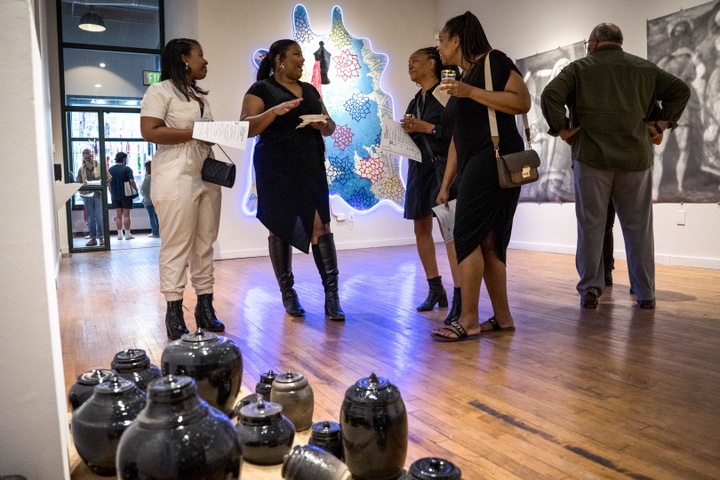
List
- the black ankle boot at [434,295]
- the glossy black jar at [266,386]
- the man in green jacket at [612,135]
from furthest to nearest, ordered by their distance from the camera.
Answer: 1. the black ankle boot at [434,295]
2. the man in green jacket at [612,135]
3. the glossy black jar at [266,386]

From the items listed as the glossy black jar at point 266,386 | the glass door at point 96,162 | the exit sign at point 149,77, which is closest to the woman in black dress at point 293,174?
→ the glossy black jar at point 266,386

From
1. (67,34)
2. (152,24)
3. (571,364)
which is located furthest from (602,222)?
(67,34)

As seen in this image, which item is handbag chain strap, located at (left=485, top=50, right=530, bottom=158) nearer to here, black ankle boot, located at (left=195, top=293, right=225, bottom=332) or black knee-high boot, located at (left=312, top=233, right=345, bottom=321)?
black knee-high boot, located at (left=312, top=233, right=345, bottom=321)

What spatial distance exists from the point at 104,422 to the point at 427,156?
7.91ft

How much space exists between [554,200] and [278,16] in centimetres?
374

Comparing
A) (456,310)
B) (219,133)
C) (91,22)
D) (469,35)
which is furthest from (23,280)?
(91,22)

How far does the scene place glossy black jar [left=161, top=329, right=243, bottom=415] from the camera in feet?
3.90

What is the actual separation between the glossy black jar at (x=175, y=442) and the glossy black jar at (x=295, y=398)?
1.44 feet

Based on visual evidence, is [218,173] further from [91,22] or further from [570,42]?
[91,22]

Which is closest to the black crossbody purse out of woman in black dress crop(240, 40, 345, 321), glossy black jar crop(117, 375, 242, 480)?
woman in black dress crop(240, 40, 345, 321)

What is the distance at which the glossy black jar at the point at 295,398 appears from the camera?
1278mm

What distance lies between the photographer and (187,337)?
1233 millimetres

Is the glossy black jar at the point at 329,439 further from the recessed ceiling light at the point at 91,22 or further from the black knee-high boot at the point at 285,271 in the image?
the recessed ceiling light at the point at 91,22

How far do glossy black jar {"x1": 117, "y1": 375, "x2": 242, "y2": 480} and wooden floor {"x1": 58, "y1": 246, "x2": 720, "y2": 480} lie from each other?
28cm
